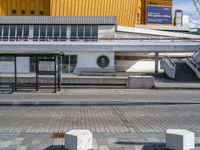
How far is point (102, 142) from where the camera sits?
30.7 feet

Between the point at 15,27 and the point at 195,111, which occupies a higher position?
the point at 15,27

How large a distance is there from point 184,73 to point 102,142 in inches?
1344

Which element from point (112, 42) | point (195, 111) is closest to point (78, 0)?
point (112, 42)

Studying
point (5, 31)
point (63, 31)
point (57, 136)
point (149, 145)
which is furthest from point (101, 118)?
point (5, 31)

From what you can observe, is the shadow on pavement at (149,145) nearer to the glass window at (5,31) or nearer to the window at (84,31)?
the window at (84,31)

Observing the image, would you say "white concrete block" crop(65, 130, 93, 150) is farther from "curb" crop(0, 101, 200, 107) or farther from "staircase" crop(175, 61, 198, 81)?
"staircase" crop(175, 61, 198, 81)

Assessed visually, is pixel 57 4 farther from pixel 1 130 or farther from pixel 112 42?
pixel 1 130

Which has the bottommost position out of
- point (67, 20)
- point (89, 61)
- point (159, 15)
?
point (89, 61)

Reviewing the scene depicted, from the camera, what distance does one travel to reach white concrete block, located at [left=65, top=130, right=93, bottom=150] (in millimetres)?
8008

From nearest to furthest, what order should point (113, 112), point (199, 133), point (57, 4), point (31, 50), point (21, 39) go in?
point (199, 133)
point (113, 112)
point (31, 50)
point (21, 39)
point (57, 4)

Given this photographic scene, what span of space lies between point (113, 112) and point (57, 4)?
192 ft

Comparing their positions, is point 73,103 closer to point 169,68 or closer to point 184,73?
point 169,68

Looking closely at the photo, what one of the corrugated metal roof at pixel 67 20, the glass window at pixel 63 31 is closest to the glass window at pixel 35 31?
the corrugated metal roof at pixel 67 20

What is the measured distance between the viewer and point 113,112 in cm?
1546
